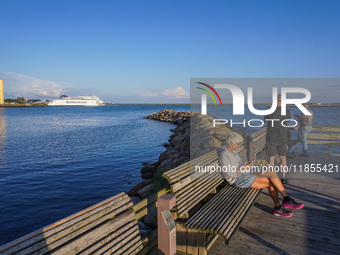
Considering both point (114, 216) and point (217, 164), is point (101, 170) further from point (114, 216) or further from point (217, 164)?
point (114, 216)

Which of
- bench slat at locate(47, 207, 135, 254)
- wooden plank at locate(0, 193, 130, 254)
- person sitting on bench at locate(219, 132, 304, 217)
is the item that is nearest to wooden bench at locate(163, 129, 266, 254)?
person sitting on bench at locate(219, 132, 304, 217)

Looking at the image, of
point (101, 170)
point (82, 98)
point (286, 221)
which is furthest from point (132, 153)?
point (82, 98)

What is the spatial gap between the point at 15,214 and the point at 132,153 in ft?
39.6

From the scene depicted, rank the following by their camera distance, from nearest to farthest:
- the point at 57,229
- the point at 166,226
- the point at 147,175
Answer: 1. the point at 57,229
2. the point at 166,226
3. the point at 147,175

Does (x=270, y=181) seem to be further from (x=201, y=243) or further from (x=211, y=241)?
(x=201, y=243)

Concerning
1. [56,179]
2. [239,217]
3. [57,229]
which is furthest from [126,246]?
[56,179]

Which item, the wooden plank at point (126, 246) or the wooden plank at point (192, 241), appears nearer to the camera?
the wooden plank at point (126, 246)

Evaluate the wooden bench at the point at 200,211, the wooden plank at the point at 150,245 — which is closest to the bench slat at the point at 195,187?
the wooden bench at the point at 200,211

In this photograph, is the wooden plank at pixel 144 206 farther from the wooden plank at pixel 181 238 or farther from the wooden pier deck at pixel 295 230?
the wooden pier deck at pixel 295 230

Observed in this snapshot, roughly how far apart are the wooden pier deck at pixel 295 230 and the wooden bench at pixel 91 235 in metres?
1.68

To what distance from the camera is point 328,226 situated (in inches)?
186

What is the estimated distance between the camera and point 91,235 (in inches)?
105

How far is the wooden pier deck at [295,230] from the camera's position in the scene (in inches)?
160

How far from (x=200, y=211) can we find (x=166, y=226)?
915 mm
